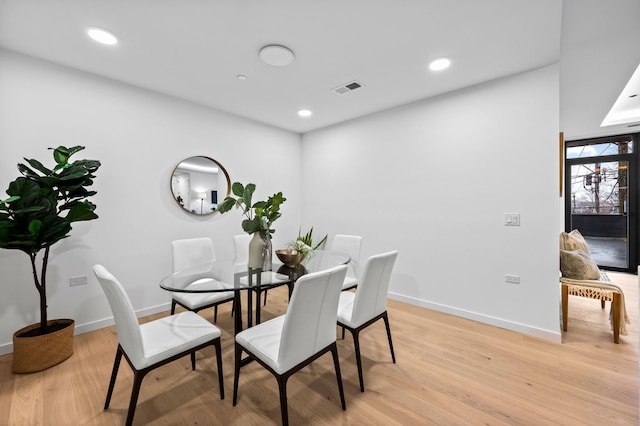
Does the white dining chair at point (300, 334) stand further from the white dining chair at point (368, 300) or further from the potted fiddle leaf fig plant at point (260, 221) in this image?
the potted fiddle leaf fig plant at point (260, 221)

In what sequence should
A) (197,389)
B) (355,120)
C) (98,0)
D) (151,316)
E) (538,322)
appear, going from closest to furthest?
(98,0) → (197,389) → (538,322) → (151,316) → (355,120)

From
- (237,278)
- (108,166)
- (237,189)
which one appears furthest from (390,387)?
(108,166)

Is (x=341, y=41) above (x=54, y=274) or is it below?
above

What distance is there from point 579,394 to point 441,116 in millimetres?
2705

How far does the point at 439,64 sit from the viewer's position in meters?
2.51

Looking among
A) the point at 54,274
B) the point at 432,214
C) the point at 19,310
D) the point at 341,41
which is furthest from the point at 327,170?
the point at 19,310

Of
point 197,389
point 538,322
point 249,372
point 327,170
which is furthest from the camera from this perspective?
point 327,170

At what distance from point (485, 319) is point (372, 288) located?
5.84 feet

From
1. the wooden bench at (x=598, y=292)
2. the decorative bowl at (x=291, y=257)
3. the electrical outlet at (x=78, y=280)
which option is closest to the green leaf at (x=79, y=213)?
the electrical outlet at (x=78, y=280)

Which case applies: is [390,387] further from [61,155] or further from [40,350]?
[61,155]

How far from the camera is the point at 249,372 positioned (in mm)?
2078

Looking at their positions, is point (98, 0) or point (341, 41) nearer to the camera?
point (98, 0)

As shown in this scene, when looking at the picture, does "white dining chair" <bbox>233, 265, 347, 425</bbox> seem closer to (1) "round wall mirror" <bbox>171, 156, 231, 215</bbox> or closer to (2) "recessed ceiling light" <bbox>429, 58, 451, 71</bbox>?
(2) "recessed ceiling light" <bbox>429, 58, 451, 71</bbox>

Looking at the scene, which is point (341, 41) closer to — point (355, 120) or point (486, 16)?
point (486, 16)
